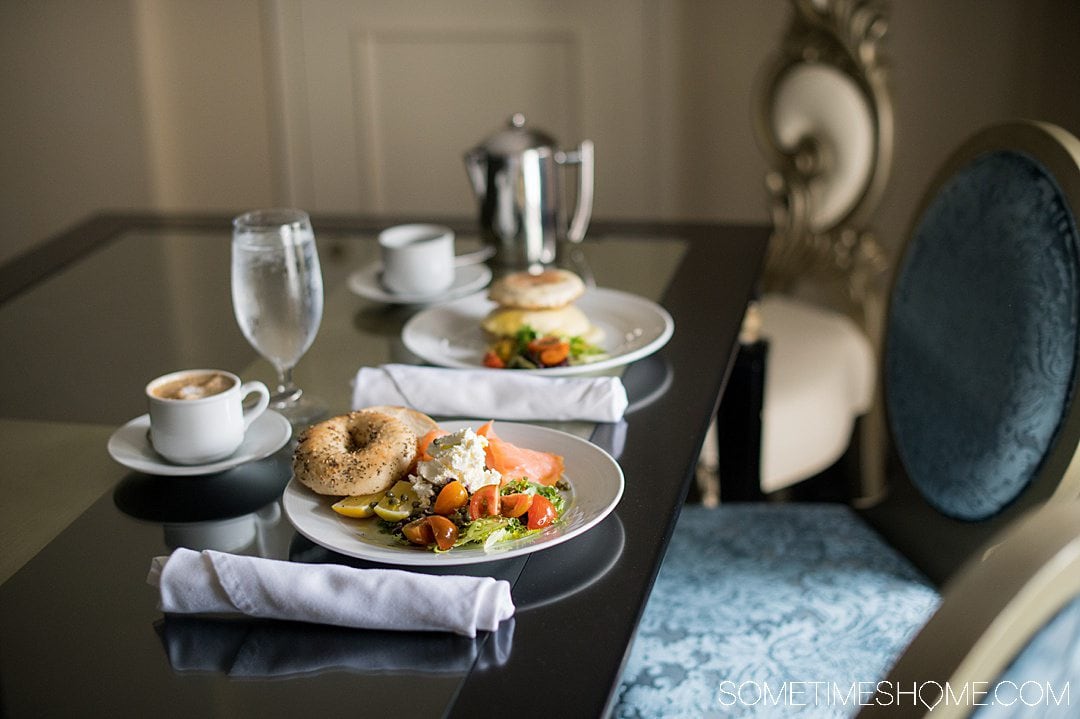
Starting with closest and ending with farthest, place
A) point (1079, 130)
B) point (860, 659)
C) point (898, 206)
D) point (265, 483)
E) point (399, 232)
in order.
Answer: point (265, 483) < point (860, 659) < point (399, 232) < point (1079, 130) < point (898, 206)

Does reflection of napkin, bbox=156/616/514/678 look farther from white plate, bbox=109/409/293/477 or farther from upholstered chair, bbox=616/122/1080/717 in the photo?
upholstered chair, bbox=616/122/1080/717

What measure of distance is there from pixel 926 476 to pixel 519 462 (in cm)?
75

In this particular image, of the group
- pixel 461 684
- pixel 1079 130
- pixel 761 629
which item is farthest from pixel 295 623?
pixel 1079 130

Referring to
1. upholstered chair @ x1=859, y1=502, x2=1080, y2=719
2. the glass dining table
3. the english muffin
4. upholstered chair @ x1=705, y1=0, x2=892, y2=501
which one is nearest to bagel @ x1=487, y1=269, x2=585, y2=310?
the english muffin

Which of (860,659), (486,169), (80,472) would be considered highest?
(486,169)

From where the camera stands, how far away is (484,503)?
94 cm

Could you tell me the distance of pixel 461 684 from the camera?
783 mm

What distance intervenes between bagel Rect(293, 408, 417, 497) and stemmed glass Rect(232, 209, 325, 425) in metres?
0.21

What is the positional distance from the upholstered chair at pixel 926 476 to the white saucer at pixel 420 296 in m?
0.42

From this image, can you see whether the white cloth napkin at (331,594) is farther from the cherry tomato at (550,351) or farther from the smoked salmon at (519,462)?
the cherry tomato at (550,351)

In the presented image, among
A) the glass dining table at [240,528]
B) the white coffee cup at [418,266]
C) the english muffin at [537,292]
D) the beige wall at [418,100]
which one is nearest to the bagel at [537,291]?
the english muffin at [537,292]

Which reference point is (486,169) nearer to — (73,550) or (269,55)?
(73,550)

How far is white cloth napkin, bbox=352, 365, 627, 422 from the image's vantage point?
3.89 ft

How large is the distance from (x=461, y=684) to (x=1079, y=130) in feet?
8.04
